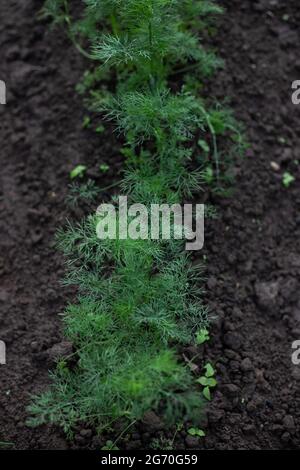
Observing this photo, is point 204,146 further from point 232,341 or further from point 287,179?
point 232,341

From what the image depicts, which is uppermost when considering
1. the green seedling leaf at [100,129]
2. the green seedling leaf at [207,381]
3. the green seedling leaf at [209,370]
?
the green seedling leaf at [100,129]

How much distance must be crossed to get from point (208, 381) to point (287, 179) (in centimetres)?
152

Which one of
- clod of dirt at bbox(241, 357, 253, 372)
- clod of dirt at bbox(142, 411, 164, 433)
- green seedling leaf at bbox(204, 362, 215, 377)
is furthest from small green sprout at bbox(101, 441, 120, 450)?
clod of dirt at bbox(241, 357, 253, 372)

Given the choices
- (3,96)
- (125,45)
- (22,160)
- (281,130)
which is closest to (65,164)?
(22,160)

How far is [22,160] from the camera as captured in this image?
4.30m

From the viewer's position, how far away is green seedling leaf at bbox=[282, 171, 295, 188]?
4191mm

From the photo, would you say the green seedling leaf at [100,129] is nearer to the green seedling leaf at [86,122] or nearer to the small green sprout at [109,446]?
the green seedling leaf at [86,122]

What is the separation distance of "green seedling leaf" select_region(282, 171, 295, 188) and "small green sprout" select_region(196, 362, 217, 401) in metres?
1.40

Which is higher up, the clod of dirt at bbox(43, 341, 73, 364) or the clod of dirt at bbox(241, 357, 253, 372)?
the clod of dirt at bbox(43, 341, 73, 364)

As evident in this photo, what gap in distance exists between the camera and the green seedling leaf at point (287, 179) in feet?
13.8

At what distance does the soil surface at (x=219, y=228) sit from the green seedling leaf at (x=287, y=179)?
3cm

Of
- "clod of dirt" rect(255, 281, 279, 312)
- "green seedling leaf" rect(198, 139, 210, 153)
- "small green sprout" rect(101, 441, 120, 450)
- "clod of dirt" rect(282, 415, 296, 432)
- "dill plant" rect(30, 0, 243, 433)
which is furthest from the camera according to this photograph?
"green seedling leaf" rect(198, 139, 210, 153)

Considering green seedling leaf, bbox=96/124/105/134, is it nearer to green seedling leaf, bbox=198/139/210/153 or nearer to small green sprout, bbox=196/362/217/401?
green seedling leaf, bbox=198/139/210/153

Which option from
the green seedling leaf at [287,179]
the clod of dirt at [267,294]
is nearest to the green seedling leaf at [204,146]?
the green seedling leaf at [287,179]
